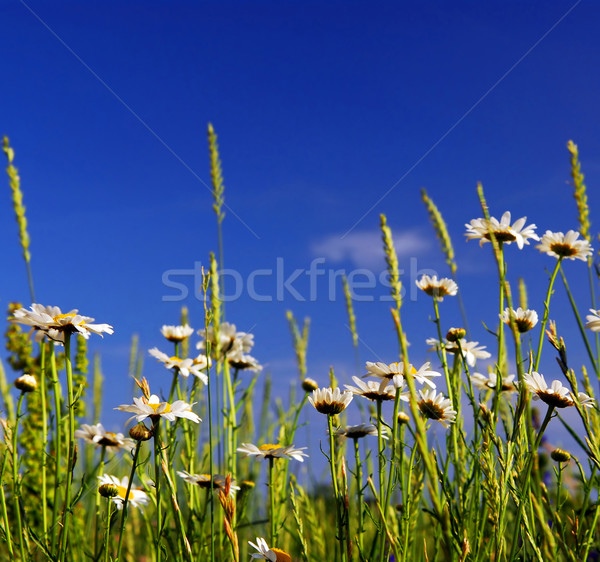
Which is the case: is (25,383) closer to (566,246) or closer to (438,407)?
(438,407)

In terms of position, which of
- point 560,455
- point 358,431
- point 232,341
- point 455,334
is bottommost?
point 560,455

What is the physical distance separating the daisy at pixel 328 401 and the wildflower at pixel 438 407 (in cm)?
29

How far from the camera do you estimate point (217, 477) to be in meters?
1.96

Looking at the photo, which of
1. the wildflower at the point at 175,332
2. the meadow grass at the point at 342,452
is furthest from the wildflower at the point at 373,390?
the wildflower at the point at 175,332

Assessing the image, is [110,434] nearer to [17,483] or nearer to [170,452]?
[170,452]

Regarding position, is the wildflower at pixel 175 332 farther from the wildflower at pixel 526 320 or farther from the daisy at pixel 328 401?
the wildflower at pixel 526 320

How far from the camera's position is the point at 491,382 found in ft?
7.16

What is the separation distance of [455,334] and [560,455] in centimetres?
54

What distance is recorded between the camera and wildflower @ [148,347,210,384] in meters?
2.14

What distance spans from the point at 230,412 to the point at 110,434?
465mm

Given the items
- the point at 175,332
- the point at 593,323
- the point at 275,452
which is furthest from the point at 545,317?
the point at 175,332

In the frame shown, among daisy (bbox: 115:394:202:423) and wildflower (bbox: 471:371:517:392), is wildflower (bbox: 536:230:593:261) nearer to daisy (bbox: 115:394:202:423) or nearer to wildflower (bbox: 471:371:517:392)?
wildflower (bbox: 471:371:517:392)

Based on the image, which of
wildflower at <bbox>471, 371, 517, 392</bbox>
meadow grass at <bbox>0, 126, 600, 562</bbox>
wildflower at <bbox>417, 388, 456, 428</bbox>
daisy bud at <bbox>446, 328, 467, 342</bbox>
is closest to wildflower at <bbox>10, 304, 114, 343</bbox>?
meadow grass at <bbox>0, 126, 600, 562</bbox>

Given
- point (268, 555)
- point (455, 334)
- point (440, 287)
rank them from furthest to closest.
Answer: point (440, 287)
point (455, 334)
point (268, 555)
